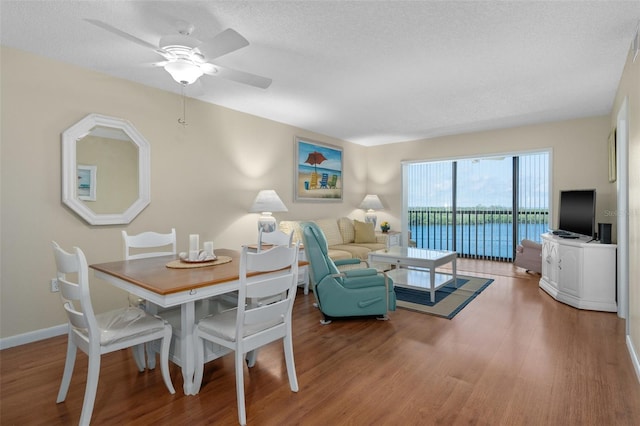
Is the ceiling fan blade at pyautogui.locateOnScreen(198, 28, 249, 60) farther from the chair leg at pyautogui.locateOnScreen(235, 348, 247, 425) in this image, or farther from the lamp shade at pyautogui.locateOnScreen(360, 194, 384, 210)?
the lamp shade at pyautogui.locateOnScreen(360, 194, 384, 210)

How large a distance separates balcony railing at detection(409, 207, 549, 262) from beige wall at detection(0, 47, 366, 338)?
4.68 m

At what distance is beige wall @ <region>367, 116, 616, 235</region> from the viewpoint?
15.3 ft

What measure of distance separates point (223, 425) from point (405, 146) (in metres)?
5.76

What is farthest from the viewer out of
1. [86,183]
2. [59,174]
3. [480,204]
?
[480,204]

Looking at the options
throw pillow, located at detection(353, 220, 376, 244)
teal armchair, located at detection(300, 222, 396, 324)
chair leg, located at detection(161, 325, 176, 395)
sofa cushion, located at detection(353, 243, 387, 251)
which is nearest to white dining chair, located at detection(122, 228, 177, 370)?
chair leg, located at detection(161, 325, 176, 395)

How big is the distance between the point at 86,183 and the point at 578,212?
557 centimetres

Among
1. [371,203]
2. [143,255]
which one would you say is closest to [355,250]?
[371,203]

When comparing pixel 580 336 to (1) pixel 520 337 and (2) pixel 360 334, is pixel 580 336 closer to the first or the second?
(1) pixel 520 337

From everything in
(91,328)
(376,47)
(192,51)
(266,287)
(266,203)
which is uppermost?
(376,47)

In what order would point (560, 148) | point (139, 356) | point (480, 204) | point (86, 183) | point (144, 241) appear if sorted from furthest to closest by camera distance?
point (480, 204) < point (560, 148) < point (86, 183) < point (144, 241) < point (139, 356)

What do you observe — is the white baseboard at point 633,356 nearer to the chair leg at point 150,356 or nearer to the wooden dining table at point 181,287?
the wooden dining table at point 181,287

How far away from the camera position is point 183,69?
2330mm

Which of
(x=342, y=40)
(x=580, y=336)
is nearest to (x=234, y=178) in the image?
(x=342, y=40)

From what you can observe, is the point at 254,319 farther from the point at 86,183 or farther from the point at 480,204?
the point at 480,204
